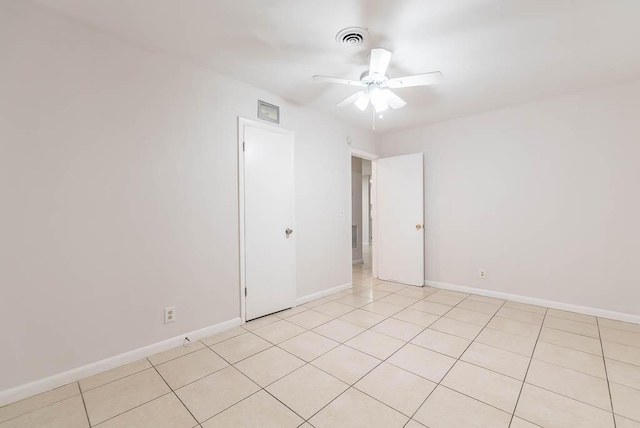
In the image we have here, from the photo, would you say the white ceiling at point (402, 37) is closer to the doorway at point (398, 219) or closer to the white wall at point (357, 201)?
the doorway at point (398, 219)

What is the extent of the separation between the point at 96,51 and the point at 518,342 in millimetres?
4212

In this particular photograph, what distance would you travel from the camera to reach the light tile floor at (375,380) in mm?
1540

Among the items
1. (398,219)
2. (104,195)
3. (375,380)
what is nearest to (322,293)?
(398,219)

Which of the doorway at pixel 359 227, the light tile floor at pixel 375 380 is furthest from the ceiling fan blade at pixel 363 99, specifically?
the light tile floor at pixel 375 380

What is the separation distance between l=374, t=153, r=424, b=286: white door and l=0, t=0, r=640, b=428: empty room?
0.66m

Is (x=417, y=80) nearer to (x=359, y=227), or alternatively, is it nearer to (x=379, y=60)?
(x=379, y=60)

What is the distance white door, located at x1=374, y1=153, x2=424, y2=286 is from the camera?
4266 mm

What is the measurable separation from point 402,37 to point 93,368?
340 cm

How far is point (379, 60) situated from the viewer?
2.08m

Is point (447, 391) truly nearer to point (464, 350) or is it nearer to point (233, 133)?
point (464, 350)

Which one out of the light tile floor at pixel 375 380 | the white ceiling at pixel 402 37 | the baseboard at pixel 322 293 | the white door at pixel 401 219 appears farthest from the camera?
the white door at pixel 401 219

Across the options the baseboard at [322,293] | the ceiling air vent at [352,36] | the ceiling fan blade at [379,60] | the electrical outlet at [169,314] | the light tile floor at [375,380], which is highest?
the ceiling air vent at [352,36]

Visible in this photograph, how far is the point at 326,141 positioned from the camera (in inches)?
150

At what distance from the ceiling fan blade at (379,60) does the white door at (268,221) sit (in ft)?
4.54
